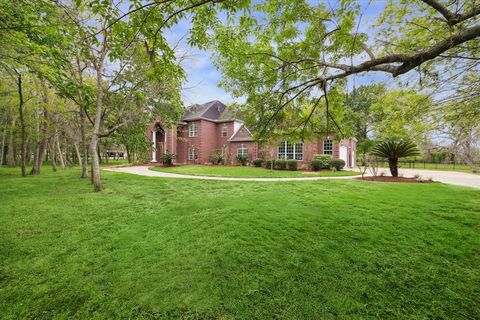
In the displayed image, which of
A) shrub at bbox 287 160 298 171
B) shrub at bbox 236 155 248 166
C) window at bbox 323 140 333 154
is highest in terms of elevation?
window at bbox 323 140 333 154

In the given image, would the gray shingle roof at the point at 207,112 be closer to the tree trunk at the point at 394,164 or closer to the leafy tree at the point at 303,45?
the tree trunk at the point at 394,164

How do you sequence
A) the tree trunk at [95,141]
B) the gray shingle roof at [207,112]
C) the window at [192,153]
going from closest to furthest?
1. the tree trunk at [95,141]
2. the gray shingle roof at [207,112]
3. the window at [192,153]

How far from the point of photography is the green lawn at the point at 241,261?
96.7 inches

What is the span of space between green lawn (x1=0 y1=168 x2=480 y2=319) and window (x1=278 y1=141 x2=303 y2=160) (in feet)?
49.0

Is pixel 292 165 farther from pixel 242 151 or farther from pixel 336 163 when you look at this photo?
pixel 242 151

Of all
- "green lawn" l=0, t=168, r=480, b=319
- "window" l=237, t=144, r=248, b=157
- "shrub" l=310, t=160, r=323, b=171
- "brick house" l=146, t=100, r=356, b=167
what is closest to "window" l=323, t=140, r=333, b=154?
"brick house" l=146, t=100, r=356, b=167

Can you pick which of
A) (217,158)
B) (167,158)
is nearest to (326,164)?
(217,158)

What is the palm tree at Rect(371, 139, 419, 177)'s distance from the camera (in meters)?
11.4

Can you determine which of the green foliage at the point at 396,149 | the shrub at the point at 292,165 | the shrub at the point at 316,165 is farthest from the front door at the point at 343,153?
the green foliage at the point at 396,149

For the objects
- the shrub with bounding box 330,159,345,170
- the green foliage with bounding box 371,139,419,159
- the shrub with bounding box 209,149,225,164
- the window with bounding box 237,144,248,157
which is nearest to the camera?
the green foliage with bounding box 371,139,419,159

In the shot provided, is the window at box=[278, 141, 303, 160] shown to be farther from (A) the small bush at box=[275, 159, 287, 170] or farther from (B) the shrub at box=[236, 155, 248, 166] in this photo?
(B) the shrub at box=[236, 155, 248, 166]

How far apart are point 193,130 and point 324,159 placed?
15203 millimetres

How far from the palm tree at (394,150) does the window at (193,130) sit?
1849 centimetres

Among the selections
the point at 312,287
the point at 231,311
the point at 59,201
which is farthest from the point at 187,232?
the point at 59,201
